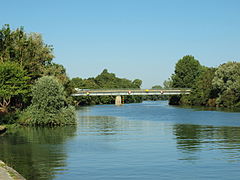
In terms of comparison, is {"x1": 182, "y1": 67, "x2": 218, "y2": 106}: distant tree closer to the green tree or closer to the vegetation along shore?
the vegetation along shore

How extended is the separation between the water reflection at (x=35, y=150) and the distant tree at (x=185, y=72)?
111987 millimetres

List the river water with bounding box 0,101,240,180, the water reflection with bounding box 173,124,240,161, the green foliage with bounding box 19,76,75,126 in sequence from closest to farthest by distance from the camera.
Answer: the river water with bounding box 0,101,240,180 → the water reflection with bounding box 173,124,240,161 → the green foliage with bounding box 19,76,75,126

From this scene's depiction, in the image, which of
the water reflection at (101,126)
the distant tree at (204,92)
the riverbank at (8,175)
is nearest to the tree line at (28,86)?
the water reflection at (101,126)

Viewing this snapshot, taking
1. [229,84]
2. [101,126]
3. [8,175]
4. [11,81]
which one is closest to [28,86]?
[11,81]

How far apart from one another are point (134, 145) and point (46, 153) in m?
7.68

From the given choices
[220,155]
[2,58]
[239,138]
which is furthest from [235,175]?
[2,58]

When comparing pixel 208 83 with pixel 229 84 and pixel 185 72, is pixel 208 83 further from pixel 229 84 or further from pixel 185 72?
pixel 185 72

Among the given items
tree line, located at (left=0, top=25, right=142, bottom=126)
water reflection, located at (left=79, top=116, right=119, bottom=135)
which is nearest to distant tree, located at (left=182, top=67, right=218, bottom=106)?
water reflection, located at (left=79, top=116, right=119, bottom=135)

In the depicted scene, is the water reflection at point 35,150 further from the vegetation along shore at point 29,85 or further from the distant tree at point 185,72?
the distant tree at point 185,72

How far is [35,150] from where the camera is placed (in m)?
31.4

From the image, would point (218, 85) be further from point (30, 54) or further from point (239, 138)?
point (239, 138)

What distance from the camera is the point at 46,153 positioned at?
29641 mm

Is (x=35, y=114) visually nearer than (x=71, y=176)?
No

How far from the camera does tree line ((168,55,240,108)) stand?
103 meters
